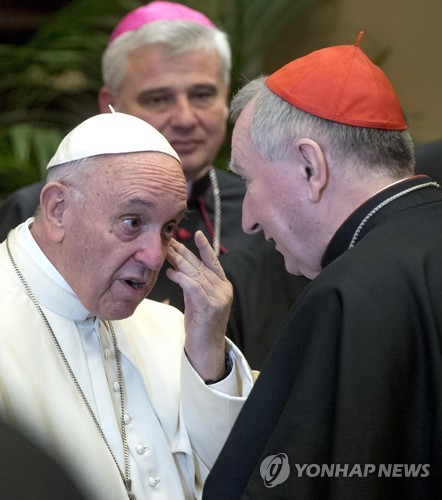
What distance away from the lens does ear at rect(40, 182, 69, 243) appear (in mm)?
2434

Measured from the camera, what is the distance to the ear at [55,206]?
2.43 meters

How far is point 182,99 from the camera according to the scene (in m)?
4.18

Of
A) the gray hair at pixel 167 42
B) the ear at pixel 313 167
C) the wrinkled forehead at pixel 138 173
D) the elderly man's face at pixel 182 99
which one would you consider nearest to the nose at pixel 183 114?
the elderly man's face at pixel 182 99

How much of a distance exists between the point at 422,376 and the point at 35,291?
3.63 feet

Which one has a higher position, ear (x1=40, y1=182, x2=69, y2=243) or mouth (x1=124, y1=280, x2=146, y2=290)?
ear (x1=40, y1=182, x2=69, y2=243)

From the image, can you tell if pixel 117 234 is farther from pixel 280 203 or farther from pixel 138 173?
pixel 280 203

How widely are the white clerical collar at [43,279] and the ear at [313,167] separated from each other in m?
0.71

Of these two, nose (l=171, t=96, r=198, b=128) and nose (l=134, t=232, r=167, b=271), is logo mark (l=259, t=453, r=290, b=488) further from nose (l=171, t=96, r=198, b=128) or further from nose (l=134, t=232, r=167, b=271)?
nose (l=171, t=96, r=198, b=128)

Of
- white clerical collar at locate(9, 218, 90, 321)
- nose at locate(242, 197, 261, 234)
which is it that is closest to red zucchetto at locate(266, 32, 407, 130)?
nose at locate(242, 197, 261, 234)

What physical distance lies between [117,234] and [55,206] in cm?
18

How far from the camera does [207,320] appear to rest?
2.52 metres

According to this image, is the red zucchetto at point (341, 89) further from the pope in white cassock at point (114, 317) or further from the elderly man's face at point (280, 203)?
the pope in white cassock at point (114, 317)

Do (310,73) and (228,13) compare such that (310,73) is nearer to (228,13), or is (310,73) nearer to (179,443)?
(179,443)

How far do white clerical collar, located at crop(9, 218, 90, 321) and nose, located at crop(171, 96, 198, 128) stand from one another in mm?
1647
